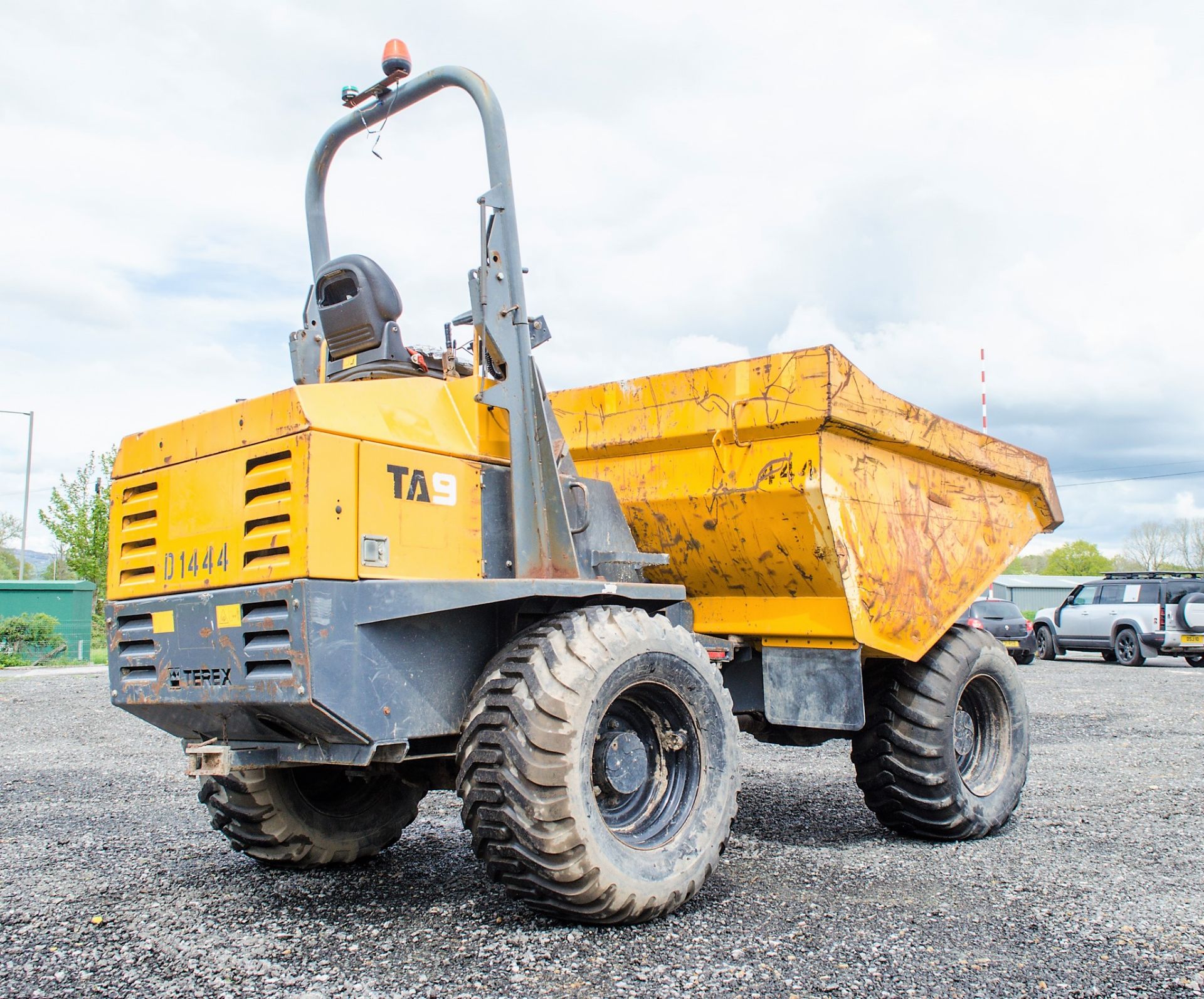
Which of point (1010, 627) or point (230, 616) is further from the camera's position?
point (1010, 627)

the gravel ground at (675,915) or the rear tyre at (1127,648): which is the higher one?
the rear tyre at (1127,648)

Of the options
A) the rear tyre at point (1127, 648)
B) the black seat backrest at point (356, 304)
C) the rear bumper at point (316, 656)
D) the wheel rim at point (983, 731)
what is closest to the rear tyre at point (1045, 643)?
the rear tyre at point (1127, 648)

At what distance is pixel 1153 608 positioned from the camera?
20484 millimetres

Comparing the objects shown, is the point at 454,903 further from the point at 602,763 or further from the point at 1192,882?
the point at 1192,882

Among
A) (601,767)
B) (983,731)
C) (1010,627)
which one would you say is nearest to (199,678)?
(601,767)

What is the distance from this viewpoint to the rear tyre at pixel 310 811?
4488 millimetres

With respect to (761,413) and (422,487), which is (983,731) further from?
(422,487)

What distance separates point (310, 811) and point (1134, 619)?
19931 millimetres

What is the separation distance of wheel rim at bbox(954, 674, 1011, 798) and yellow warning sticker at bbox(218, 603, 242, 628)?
4.07 metres

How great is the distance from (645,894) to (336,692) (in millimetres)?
1385

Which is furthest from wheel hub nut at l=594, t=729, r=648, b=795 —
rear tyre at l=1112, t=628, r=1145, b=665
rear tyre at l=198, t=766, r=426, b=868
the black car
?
rear tyre at l=1112, t=628, r=1145, b=665

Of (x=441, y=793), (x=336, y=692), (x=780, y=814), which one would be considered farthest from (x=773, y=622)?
(x=441, y=793)

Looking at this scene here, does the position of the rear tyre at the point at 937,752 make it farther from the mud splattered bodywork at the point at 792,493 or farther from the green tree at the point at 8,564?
the green tree at the point at 8,564

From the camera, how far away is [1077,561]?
3172 inches
